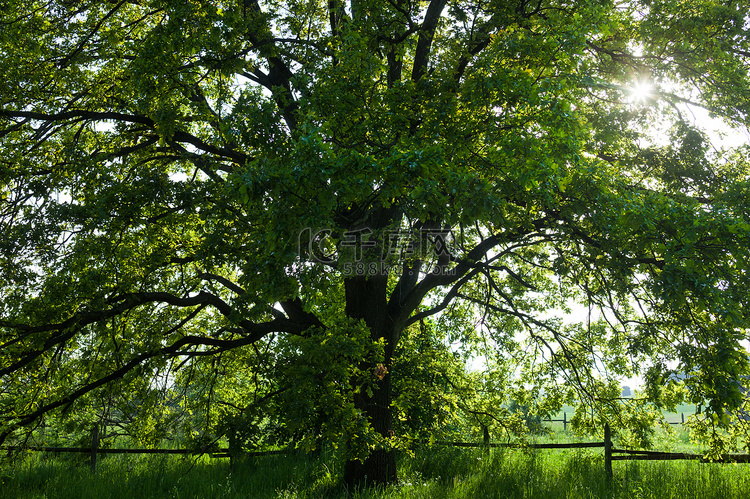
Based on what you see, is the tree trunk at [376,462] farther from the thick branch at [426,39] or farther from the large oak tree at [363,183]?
the thick branch at [426,39]

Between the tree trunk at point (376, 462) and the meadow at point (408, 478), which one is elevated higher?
the tree trunk at point (376, 462)

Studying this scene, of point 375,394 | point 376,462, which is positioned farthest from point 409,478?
point 375,394

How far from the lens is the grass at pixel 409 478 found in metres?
7.96

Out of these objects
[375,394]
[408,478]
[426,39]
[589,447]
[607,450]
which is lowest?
[408,478]

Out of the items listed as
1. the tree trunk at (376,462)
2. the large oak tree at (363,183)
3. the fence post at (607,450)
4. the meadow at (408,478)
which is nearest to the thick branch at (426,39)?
the large oak tree at (363,183)

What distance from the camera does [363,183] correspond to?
5.06 m

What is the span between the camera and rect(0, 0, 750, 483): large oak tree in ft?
18.0

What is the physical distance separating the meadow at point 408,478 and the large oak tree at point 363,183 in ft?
3.54

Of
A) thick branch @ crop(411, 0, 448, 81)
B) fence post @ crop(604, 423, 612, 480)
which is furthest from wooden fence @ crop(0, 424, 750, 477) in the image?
thick branch @ crop(411, 0, 448, 81)

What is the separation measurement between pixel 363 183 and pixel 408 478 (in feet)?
19.9

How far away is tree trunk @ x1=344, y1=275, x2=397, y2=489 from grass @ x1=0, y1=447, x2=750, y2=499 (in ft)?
0.96

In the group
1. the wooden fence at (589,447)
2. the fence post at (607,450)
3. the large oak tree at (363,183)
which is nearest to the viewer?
the large oak tree at (363,183)

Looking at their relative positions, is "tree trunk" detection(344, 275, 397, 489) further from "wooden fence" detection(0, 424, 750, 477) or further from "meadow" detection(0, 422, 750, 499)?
"wooden fence" detection(0, 424, 750, 477)

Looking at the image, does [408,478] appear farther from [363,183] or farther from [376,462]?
[363,183]
